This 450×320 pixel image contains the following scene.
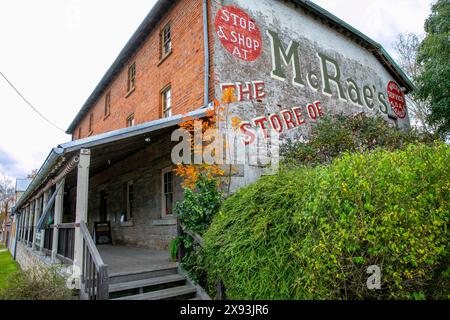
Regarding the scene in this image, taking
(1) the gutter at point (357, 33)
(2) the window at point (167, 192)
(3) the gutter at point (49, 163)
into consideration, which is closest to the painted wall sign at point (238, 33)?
(1) the gutter at point (357, 33)

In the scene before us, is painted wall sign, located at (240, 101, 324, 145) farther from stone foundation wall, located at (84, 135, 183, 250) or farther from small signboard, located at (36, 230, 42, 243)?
small signboard, located at (36, 230, 42, 243)

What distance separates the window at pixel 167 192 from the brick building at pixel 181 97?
1.2 inches

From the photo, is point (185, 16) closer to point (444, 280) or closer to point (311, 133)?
point (311, 133)

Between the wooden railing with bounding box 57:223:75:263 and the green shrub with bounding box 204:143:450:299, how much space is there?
3586 mm

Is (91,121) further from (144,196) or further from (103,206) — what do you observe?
(144,196)

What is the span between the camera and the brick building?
24.4 ft

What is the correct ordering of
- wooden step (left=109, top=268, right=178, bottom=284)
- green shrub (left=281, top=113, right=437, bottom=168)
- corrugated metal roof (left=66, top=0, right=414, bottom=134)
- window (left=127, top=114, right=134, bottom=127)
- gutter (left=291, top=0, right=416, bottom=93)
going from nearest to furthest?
wooden step (left=109, top=268, right=178, bottom=284) → green shrub (left=281, top=113, right=437, bottom=168) → corrugated metal roof (left=66, top=0, right=414, bottom=134) → gutter (left=291, top=0, right=416, bottom=93) → window (left=127, top=114, right=134, bottom=127)

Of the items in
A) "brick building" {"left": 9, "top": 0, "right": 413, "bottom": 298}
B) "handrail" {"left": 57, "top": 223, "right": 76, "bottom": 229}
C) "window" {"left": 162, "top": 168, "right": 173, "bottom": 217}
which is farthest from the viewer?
"window" {"left": 162, "top": 168, "right": 173, "bottom": 217}

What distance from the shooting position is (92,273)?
504 cm

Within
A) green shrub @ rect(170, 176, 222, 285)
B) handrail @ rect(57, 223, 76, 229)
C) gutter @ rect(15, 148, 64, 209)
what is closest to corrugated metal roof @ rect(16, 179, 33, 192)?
gutter @ rect(15, 148, 64, 209)

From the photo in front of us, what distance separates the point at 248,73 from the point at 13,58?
9601 millimetres

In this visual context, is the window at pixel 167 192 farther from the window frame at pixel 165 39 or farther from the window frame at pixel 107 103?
the window frame at pixel 107 103

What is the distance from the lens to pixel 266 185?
5.39 meters

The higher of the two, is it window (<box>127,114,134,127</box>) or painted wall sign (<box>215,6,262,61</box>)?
painted wall sign (<box>215,6,262,61</box>)
